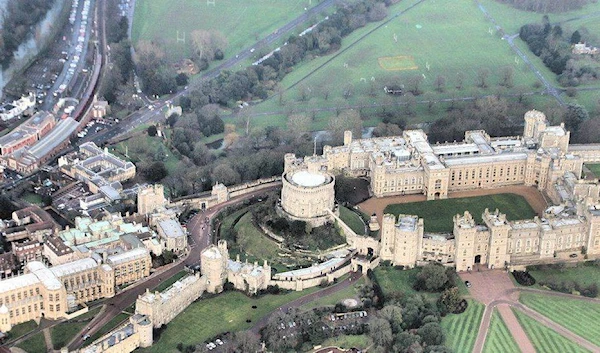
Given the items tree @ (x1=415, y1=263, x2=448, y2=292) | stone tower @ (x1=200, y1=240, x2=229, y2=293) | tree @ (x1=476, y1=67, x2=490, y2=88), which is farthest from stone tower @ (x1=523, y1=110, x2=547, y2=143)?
stone tower @ (x1=200, y1=240, x2=229, y2=293)

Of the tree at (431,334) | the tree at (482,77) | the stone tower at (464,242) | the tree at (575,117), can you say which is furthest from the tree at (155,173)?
the tree at (575,117)

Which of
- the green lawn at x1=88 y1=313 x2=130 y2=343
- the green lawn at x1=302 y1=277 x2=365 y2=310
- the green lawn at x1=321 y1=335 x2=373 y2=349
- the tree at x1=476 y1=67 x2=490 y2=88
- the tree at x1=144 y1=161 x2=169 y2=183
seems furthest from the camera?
the tree at x1=476 y1=67 x2=490 y2=88

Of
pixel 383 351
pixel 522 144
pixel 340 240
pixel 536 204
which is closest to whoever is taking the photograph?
pixel 383 351

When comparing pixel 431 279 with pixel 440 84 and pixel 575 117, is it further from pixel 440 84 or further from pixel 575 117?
pixel 440 84

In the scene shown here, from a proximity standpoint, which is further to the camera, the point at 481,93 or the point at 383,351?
the point at 481,93

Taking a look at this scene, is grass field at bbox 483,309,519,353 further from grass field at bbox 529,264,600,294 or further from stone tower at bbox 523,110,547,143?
stone tower at bbox 523,110,547,143

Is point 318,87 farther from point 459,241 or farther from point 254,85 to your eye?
point 459,241

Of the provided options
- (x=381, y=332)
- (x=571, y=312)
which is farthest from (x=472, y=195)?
(x=381, y=332)

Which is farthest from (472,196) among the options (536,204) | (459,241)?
(459,241)
